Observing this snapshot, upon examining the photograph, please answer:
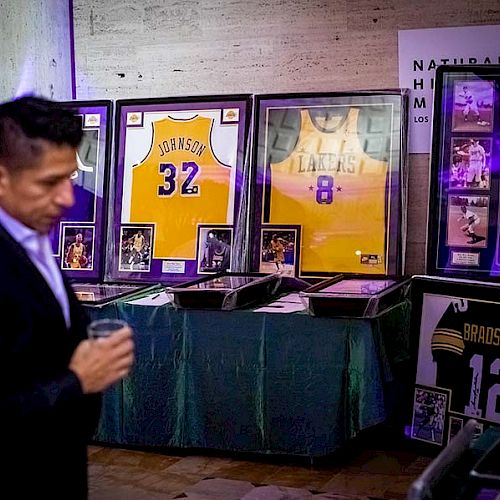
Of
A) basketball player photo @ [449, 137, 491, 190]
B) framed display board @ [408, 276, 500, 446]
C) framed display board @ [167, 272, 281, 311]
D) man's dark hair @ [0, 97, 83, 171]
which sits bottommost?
framed display board @ [408, 276, 500, 446]

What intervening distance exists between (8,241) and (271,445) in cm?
258

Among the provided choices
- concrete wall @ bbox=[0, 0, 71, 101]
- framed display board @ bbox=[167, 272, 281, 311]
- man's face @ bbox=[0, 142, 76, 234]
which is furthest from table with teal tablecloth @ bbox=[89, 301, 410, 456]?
man's face @ bbox=[0, 142, 76, 234]

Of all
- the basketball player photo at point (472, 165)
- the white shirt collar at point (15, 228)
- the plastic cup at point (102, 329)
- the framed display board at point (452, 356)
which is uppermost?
the basketball player photo at point (472, 165)

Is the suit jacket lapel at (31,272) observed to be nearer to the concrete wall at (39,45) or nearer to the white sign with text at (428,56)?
the white sign with text at (428,56)

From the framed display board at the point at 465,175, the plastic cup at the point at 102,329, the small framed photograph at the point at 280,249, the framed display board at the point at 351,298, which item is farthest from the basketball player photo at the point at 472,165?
the plastic cup at the point at 102,329

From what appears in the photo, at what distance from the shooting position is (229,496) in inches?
152

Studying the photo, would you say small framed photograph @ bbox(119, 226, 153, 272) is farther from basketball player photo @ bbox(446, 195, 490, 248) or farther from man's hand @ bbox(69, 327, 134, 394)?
man's hand @ bbox(69, 327, 134, 394)

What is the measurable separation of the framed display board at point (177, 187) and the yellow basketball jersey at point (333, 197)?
0.26 metres

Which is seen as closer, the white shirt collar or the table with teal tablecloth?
the white shirt collar

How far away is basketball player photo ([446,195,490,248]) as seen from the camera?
13.8 feet

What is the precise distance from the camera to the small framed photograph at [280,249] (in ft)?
14.8

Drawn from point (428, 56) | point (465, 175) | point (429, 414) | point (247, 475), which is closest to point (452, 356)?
point (429, 414)

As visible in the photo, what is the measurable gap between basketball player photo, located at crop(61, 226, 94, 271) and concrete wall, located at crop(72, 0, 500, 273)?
0.77 m

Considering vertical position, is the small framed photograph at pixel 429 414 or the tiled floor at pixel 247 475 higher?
the small framed photograph at pixel 429 414
